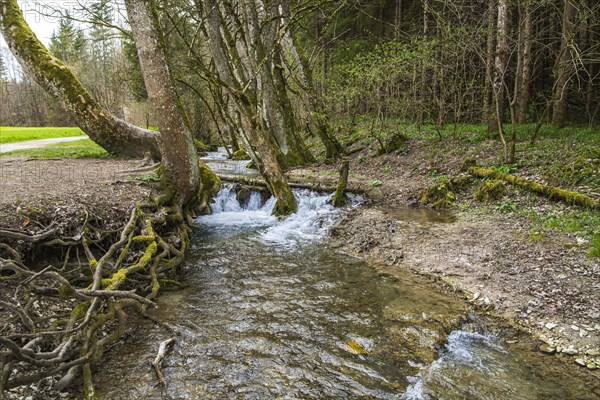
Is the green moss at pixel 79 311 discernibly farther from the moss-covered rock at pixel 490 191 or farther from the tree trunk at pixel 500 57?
the tree trunk at pixel 500 57

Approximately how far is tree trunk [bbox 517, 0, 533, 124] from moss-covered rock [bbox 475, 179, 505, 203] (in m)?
3.74

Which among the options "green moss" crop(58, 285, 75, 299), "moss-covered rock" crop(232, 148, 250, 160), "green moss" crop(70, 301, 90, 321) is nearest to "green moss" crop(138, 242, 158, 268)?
"green moss" crop(70, 301, 90, 321)

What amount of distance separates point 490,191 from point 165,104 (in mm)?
7831

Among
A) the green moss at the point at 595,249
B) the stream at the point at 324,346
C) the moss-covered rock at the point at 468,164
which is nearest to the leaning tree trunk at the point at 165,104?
the stream at the point at 324,346

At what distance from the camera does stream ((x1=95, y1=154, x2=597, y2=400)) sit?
11.2 feet

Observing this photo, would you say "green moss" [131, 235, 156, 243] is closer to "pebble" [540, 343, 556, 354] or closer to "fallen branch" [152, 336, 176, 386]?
"fallen branch" [152, 336, 176, 386]

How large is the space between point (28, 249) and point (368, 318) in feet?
16.3

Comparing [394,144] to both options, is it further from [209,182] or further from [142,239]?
[142,239]

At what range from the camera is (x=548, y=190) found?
759 cm

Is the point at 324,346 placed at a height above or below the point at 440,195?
below

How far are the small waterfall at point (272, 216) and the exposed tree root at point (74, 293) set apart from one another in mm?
2197

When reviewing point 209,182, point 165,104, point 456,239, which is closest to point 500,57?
point 456,239

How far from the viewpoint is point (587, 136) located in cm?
1120

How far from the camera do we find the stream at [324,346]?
342cm
